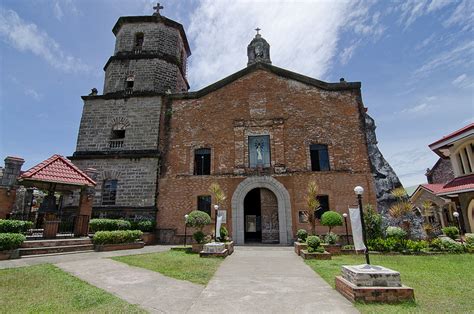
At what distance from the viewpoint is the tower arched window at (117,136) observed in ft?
60.1

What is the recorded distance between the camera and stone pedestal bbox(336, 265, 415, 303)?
4.79 m

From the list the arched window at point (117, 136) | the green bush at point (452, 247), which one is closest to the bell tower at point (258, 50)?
the arched window at point (117, 136)

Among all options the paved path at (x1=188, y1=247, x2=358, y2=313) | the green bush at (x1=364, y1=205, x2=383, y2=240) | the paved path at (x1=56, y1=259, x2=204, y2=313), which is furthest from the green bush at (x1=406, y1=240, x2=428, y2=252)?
the paved path at (x1=56, y1=259, x2=204, y2=313)

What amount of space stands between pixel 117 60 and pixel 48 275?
56.7 ft

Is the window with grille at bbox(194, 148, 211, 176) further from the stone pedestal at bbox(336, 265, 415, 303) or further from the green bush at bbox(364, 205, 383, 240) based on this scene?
the stone pedestal at bbox(336, 265, 415, 303)

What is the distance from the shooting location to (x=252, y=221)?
18.6m

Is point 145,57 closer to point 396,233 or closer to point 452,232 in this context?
point 396,233

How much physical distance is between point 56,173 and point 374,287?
13509 mm

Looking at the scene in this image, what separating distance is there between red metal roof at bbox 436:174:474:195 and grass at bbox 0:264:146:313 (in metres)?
17.9

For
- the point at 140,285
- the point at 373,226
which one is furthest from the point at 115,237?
the point at 373,226

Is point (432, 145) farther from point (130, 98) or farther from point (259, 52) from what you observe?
point (130, 98)

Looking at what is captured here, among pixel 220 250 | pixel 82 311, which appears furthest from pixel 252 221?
pixel 82 311

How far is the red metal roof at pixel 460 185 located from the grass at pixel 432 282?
6.24 m

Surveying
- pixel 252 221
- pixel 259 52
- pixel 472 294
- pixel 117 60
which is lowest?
pixel 472 294
